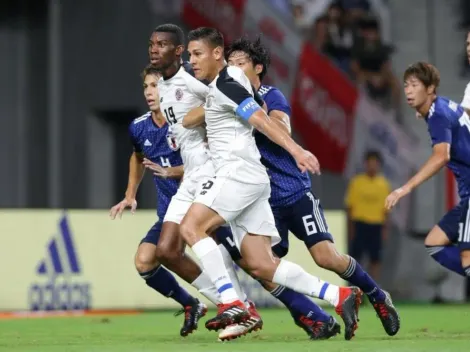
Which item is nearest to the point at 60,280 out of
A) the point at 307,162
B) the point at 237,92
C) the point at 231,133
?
the point at 231,133

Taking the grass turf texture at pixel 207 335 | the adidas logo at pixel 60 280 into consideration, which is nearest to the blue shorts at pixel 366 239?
the grass turf texture at pixel 207 335

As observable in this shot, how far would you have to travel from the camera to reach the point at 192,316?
11117 mm

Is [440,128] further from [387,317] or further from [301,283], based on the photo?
[301,283]

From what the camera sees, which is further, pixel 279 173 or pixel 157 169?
pixel 157 169

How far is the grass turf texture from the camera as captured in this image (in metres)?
9.32

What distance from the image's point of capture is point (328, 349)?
908 centimetres

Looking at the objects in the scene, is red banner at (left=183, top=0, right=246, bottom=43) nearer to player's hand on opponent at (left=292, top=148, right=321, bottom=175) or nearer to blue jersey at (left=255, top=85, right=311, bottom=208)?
blue jersey at (left=255, top=85, right=311, bottom=208)

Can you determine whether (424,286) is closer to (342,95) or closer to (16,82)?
(342,95)

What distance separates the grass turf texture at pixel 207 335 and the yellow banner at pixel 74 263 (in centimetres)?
79

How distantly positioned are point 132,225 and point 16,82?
20.6 feet

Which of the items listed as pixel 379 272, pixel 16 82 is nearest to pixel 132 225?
pixel 379 272

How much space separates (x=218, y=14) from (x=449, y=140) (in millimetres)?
10362

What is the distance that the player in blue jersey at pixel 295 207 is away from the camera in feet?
34.0

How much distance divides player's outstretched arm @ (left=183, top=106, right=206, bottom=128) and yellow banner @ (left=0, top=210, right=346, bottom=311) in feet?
19.2
